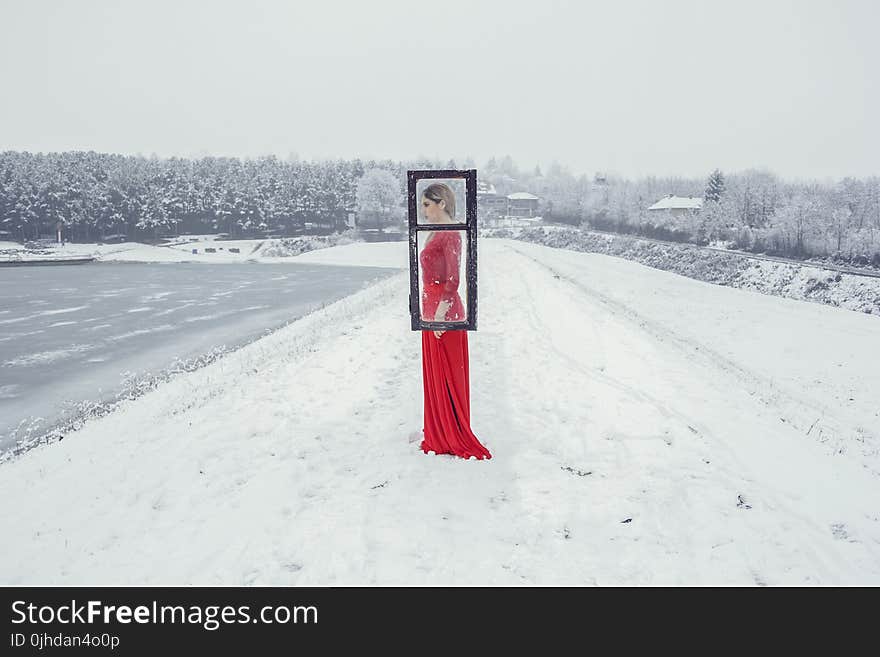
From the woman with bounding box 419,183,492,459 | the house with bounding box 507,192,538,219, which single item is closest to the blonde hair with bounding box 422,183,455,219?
the woman with bounding box 419,183,492,459

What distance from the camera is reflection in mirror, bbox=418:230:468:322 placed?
542 centimetres

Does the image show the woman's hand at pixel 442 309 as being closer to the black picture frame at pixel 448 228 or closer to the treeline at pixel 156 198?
the black picture frame at pixel 448 228

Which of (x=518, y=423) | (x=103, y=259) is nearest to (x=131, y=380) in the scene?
(x=518, y=423)

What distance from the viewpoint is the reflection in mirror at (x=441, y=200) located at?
210 inches

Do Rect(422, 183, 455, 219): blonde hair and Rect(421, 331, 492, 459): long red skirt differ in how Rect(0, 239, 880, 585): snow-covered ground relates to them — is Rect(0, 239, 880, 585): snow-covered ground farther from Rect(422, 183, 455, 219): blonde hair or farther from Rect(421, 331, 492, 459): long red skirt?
Rect(422, 183, 455, 219): blonde hair

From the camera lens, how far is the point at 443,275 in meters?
5.49

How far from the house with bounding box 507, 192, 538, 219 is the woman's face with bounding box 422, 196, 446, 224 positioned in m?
98.5

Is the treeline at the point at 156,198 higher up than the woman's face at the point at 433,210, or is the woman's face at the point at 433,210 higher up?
the treeline at the point at 156,198

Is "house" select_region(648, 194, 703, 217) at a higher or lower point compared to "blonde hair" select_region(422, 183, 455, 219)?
higher

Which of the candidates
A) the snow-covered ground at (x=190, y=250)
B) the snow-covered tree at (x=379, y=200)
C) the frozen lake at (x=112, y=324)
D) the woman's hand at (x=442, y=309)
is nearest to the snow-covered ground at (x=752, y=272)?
the snow-covered ground at (x=190, y=250)

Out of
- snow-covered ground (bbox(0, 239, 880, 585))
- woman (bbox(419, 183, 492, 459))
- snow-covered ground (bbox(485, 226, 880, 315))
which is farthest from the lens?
snow-covered ground (bbox(485, 226, 880, 315))

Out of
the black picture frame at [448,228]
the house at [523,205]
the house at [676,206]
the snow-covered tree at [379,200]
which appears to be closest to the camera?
the black picture frame at [448,228]
